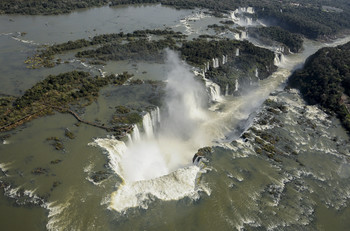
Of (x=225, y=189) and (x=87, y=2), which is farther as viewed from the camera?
(x=87, y=2)

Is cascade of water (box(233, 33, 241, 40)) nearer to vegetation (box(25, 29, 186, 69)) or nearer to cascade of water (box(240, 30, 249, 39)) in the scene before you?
cascade of water (box(240, 30, 249, 39))

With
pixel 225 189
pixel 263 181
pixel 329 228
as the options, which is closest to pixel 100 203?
pixel 225 189

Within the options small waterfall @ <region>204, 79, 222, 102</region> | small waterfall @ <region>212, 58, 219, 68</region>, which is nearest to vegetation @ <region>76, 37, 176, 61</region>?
small waterfall @ <region>212, 58, 219, 68</region>

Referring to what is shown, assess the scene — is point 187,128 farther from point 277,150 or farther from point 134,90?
point 277,150

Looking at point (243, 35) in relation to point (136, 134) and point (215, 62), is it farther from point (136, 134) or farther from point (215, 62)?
point (136, 134)

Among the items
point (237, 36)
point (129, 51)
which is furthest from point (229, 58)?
point (129, 51)

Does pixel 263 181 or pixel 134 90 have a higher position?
pixel 134 90

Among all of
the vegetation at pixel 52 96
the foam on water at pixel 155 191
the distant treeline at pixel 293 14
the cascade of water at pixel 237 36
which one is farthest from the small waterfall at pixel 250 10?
the foam on water at pixel 155 191
